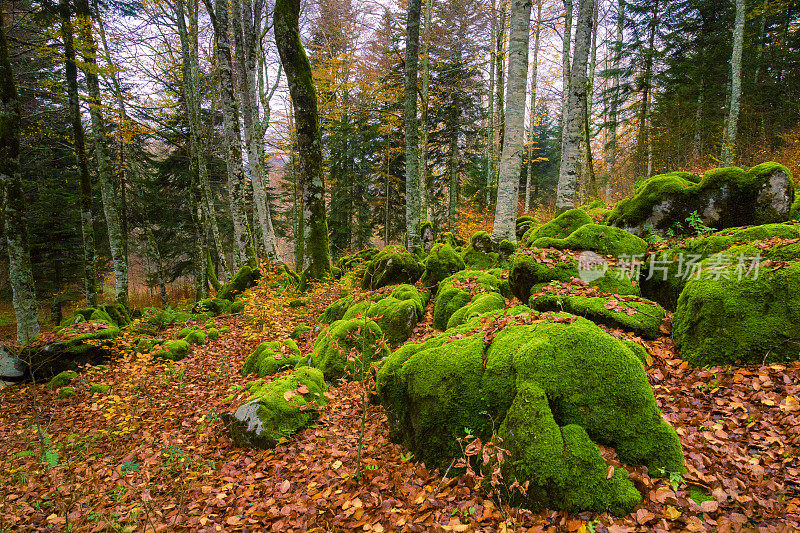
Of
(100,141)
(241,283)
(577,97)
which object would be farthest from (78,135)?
(577,97)

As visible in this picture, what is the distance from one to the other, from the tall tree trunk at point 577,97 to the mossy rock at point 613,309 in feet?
18.3

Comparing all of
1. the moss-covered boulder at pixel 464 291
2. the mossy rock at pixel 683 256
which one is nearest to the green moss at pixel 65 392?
the moss-covered boulder at pixel 464 291

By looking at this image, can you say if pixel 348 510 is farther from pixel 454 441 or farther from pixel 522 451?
pixel 522 451

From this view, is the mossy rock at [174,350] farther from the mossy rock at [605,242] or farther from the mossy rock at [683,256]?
the mossy rock at [683,256]

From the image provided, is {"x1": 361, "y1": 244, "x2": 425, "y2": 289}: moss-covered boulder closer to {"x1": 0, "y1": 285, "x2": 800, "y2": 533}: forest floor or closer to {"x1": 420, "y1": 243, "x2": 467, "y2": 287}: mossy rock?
{"x1": 420, "y1": 243, "x2": 467, "y2": 287}: mossy rock

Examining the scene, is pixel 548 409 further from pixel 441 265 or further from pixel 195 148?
pixel 195 148

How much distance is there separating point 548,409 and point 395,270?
6.61 meters

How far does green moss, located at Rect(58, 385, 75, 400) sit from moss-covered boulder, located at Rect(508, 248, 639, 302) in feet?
29.6

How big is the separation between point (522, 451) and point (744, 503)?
1458 millimetres

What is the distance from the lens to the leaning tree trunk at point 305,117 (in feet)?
31.8

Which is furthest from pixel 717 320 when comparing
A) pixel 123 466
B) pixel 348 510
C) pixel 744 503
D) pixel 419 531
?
pixel 123 466

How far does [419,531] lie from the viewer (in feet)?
9.10

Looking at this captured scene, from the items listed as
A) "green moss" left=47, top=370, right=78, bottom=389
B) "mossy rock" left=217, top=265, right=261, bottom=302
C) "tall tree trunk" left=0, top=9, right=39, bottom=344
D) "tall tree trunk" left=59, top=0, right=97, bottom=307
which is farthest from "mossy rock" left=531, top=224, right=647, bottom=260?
"tall tree trunk" left=59, top=0, right=97, bottom=307

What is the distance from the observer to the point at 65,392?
22.0 ft
